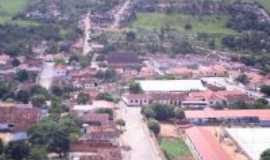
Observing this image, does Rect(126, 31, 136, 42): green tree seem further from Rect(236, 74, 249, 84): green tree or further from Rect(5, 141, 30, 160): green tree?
Rect(5, 141, 30, 160): green tree

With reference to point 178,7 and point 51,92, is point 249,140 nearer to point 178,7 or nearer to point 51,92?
point 51,92

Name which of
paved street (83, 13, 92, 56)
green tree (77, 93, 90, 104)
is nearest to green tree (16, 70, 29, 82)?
green tree (77, 93, 90, 104)

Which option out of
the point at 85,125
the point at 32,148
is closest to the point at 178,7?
the point at 85,125

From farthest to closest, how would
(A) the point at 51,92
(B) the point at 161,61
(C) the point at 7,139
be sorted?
(B) the point at 161,61 < (A) the point at 51,92 < (C) the point at 7,139

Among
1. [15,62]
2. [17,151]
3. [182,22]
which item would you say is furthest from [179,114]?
[182,22]

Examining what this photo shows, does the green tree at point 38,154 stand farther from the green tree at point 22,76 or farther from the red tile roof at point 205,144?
the green tree at point 22,76

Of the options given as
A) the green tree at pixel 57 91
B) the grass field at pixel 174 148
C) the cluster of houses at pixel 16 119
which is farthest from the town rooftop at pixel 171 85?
the cluster of houses at pixel 16 119
